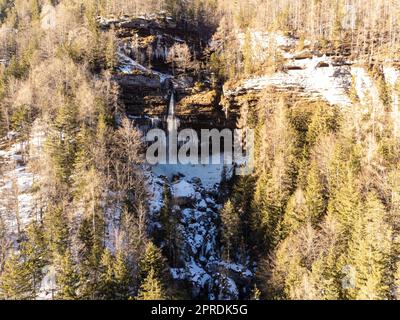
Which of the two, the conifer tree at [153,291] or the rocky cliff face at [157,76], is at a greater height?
the rocky cliff face at [157,76]

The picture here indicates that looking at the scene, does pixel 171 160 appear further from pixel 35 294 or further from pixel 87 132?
pixel 35 294

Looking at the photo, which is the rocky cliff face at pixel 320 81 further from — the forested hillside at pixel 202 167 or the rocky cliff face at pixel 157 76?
the rocky cliff face at pixel 157 76

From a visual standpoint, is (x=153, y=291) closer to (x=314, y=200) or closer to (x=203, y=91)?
(x=314, y=200)

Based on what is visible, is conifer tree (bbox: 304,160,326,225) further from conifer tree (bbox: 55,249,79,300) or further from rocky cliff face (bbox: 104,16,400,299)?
conifer tree (bbox: 55,249,79,300)

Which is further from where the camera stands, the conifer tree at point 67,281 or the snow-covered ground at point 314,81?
the snow-covered ground at point 314,81

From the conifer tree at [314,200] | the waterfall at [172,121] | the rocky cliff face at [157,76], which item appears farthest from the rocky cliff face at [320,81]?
the conifer tree at [314,200]

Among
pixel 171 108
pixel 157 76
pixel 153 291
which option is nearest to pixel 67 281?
pixel 153 291

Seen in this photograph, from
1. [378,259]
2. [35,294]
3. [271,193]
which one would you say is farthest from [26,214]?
[378,259]

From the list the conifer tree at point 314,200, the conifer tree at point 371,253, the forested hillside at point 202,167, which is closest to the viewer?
the conifer tree at point 371,253

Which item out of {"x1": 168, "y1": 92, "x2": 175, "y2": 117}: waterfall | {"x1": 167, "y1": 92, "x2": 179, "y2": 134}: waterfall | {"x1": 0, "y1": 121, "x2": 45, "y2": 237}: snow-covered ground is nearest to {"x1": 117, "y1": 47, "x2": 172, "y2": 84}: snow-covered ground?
{"x1": 168, "y1": 92, "x2": 175, "y2": 117}: waterfall
